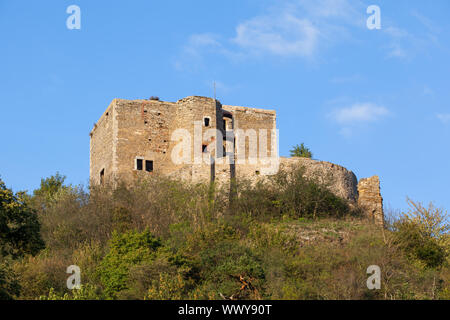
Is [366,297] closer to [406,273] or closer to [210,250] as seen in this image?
[406,273]

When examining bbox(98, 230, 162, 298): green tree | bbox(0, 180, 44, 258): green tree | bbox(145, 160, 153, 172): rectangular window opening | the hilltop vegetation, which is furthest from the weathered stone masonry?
bbox(0, 180, 44, 258): green tree

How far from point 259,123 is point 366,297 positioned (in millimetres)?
17245

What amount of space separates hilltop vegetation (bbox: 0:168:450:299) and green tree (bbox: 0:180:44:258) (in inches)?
1.2

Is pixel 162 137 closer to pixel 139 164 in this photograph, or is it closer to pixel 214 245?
pixel 139 164

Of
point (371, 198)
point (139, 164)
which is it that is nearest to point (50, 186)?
point (139, 164)

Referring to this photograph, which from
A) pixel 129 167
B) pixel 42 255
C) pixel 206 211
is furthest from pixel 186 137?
pixel 42 255

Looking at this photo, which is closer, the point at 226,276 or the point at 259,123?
the point at 226,276

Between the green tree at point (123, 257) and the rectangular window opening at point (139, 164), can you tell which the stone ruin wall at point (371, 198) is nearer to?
the rectangular window opening at point (139, 164)

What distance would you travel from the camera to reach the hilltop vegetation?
22266 mm

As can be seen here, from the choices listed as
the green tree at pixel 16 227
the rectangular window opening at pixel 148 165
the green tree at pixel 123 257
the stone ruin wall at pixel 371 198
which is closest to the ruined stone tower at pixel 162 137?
the rectangular window opening at pixel 148 165

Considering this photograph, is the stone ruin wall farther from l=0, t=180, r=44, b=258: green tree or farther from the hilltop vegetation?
l=0, t=180, r=44, b=258: green tree

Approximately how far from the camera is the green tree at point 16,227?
66.2ft
